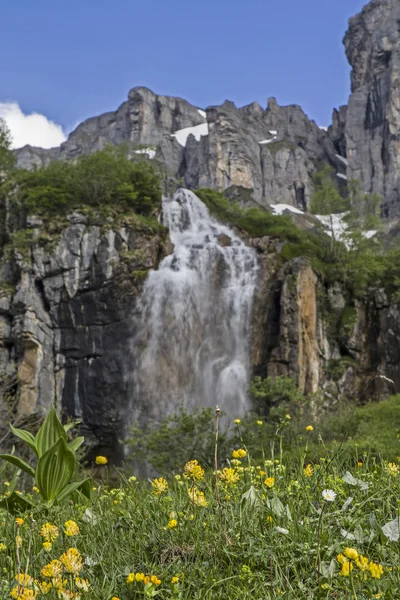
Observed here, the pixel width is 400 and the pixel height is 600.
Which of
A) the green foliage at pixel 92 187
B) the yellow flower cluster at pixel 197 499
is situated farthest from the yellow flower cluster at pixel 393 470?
the green foliage at pixel 92 187

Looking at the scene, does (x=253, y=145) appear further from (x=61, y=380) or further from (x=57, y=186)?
(x=61, y=380)

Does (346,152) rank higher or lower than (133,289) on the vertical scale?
higher

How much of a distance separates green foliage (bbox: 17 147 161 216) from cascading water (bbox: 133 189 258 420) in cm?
433

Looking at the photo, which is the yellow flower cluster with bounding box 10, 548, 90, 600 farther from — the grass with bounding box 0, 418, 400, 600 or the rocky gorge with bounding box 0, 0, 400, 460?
the rocky gorge with bounding box 0, 0, 400, 460

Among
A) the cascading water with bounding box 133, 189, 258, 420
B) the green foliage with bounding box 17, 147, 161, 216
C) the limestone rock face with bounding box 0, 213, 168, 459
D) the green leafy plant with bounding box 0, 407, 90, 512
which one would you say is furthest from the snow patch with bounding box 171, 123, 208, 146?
the green leafy plant with bounding box 0, 407, 90, 512

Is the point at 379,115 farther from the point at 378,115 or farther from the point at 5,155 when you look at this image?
the point at 5,155

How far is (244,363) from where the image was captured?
1013 inches

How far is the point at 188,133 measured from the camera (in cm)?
12175

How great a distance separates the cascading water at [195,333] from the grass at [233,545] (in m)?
20.7

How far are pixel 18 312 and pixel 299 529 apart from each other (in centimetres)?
2502

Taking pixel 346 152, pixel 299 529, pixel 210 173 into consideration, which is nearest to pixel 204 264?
pixel 299 529

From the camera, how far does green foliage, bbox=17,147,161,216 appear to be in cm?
2902

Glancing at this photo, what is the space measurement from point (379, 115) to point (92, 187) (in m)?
91.6

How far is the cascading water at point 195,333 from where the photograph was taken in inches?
987
